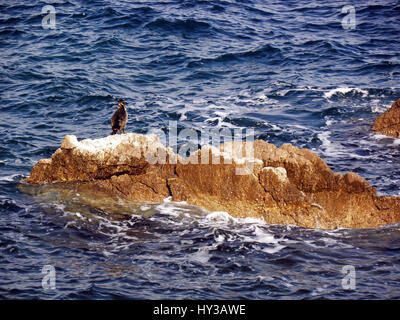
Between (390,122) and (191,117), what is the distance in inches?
232

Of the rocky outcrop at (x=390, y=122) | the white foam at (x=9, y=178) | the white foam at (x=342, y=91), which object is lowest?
the white foam at (x=9, y=178)

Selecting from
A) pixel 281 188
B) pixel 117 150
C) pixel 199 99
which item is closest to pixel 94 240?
pixel 117 150

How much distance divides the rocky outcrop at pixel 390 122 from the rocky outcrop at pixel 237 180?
18.3ft

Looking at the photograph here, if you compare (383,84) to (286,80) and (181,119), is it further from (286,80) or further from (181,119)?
(181,119)

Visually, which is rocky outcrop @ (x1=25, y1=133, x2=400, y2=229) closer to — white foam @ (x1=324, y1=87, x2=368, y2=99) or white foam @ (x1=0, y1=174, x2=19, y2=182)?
white foam @ (x1=0, y1=174, x2=19, y2=182)

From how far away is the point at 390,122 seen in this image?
14.7 m

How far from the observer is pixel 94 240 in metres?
8.88

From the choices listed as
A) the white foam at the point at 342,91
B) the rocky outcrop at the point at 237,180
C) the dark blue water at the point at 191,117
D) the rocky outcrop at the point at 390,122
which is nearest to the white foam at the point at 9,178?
the dark blue water at the point at 191,117

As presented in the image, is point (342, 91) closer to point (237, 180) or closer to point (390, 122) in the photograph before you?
point (390, 122)

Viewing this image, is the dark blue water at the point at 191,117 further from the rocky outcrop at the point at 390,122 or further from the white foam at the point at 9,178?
the rocky outcrop at the point at 390,122

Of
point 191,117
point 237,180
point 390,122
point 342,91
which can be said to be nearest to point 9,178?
point 237,180

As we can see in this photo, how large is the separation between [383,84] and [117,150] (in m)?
11.8

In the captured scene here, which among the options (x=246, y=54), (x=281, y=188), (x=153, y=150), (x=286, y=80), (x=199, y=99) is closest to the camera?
(x=281, y=188)

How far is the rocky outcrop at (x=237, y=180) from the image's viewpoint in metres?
9.51
